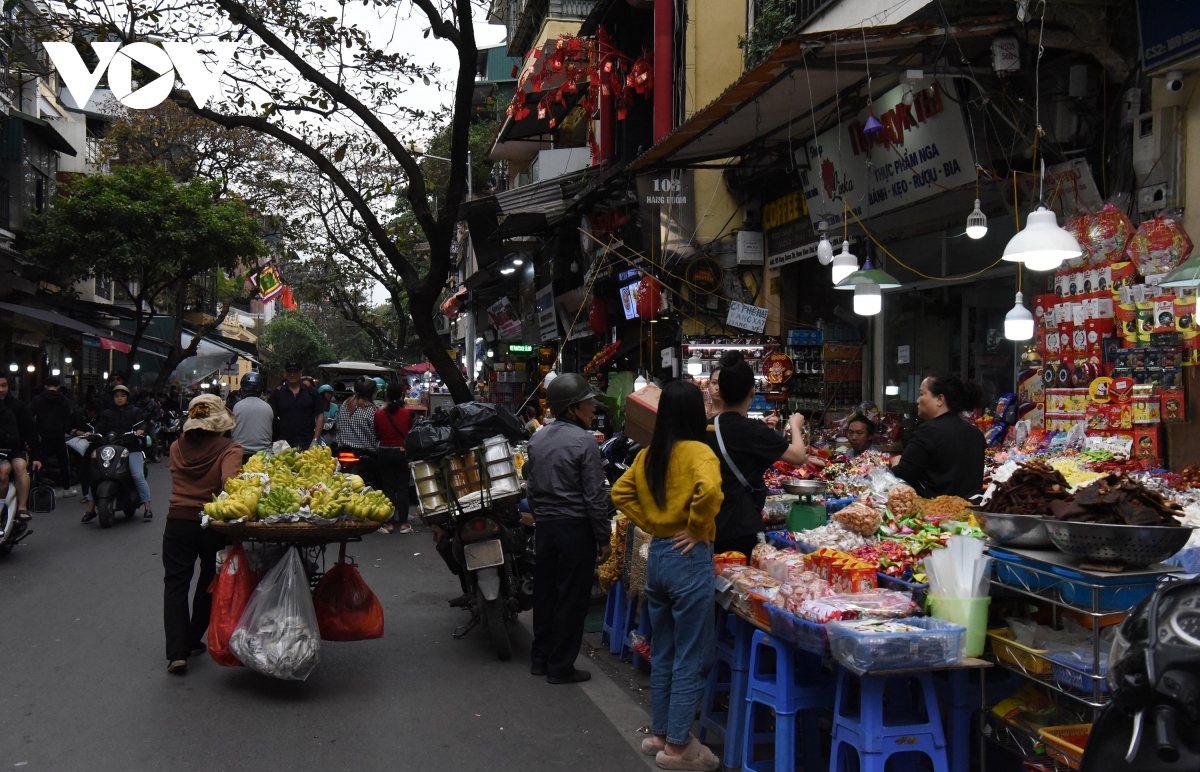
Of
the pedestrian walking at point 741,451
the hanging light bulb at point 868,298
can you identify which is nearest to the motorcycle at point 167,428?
the hanging light bulb at point 868,298

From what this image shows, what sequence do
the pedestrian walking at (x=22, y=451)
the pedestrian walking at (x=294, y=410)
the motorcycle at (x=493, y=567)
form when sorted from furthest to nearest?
the pedestrian walking at (x=294, y=410)
the pedestrian walking at (x=22, y=451)
the motorcycle at (x=493, y=567)

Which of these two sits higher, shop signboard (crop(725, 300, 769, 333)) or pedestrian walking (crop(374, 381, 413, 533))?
shop signboard (crop(725, 300, 769, 333))

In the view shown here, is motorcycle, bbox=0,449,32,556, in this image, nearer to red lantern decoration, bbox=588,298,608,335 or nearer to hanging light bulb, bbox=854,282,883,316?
hanging light bulb, bbox=854,282,883,316

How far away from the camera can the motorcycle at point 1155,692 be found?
2080mm

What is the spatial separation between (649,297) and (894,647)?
421 inches

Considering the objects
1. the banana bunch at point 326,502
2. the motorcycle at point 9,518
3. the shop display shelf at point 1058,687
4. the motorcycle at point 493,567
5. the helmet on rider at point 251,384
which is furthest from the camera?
the helmet on rider at point 251,384

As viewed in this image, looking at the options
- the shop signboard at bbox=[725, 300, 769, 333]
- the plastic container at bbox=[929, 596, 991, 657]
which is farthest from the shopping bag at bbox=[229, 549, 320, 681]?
the shop signboard at bbox=[725, 300, 769, 333]

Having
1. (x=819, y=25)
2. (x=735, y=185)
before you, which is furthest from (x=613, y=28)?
(x=819, y=25)

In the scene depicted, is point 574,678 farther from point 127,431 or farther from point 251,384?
point 127,431

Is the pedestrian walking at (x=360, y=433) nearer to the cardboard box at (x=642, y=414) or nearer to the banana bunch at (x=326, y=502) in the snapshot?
the cardboard box at (x=642, y=414)

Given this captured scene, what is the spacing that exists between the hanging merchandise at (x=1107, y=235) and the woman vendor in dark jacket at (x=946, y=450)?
67.8 inches

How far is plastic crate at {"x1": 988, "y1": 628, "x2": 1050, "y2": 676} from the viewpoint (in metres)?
3.82

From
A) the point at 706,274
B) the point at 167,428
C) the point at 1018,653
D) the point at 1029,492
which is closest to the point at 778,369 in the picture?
the point at 706,274

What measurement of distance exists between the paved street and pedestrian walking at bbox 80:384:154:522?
16.2 ft
